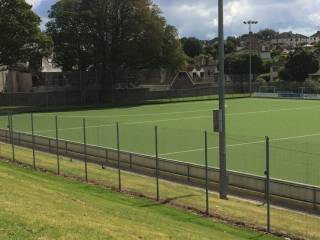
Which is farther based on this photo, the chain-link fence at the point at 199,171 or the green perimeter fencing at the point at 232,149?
the green perimeter fencing at the point at 232,149

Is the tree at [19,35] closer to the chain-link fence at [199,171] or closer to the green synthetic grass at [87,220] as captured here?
the chain-link fence at [199,171]

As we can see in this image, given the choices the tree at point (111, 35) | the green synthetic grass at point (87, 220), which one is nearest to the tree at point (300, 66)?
the tree at point (111, 35)

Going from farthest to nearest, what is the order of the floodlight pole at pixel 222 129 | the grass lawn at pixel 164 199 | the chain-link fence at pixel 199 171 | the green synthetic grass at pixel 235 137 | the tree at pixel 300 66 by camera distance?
the tree at pixel 300 66 < the green synthetic grass at pixel 235 137 < the floodlight pole at pixel 222 129 < the chain-link fence at pixel 199 171 < the grass lawn at pixel 164 199

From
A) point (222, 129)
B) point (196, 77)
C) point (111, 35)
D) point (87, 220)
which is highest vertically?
point (111, 35)

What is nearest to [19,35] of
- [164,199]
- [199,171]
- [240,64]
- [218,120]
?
[199,171]

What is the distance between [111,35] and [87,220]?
73097 mm

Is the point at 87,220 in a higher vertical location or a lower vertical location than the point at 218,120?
lower

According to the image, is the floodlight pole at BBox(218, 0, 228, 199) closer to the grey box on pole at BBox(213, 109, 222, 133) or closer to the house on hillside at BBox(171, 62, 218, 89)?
the grey box on pole at BBox(213, 109, 222, 133)

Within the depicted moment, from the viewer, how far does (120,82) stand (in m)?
84.5

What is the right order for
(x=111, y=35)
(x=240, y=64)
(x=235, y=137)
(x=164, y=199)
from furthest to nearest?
(x=240, y=64), (x=111, y=35), (x=235, y=137), (x=164, y=199)

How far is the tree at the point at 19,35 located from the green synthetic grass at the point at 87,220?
5593cm

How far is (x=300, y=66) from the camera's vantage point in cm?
12088

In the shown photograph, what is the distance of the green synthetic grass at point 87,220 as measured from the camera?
9041 mm

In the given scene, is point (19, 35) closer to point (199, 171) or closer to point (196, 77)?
point (199, 171)
